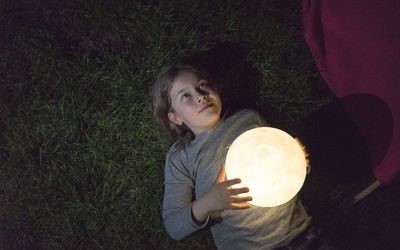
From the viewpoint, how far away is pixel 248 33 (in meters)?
2.95

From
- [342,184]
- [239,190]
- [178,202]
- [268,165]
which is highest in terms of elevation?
[268,165]

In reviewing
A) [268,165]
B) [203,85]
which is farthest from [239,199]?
[203,85]

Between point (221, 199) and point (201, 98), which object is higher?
point (201, 98)

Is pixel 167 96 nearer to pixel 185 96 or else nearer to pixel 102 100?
pixel 185 96

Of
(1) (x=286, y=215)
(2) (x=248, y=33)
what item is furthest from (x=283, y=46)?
(1) (x=286, y=215)

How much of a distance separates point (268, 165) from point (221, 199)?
51 cm

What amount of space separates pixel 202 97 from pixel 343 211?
4.73ft

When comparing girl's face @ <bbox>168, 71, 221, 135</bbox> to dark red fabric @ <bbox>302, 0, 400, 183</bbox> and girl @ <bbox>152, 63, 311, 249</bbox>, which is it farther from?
dark red fabric @ <bbox>302, 0, 400, 183</bbox>

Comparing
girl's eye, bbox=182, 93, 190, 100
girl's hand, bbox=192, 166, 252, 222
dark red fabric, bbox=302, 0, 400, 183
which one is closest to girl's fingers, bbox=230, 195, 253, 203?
girl's hand, bbox=192, 166, 252, 222

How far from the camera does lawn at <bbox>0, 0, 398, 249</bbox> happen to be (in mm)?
2953

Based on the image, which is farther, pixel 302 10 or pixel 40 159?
pixel 40 159

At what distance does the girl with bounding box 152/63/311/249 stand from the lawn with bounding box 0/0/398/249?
326mm

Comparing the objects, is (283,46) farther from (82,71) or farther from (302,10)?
(82,71)

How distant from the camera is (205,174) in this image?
2566 millimetres
